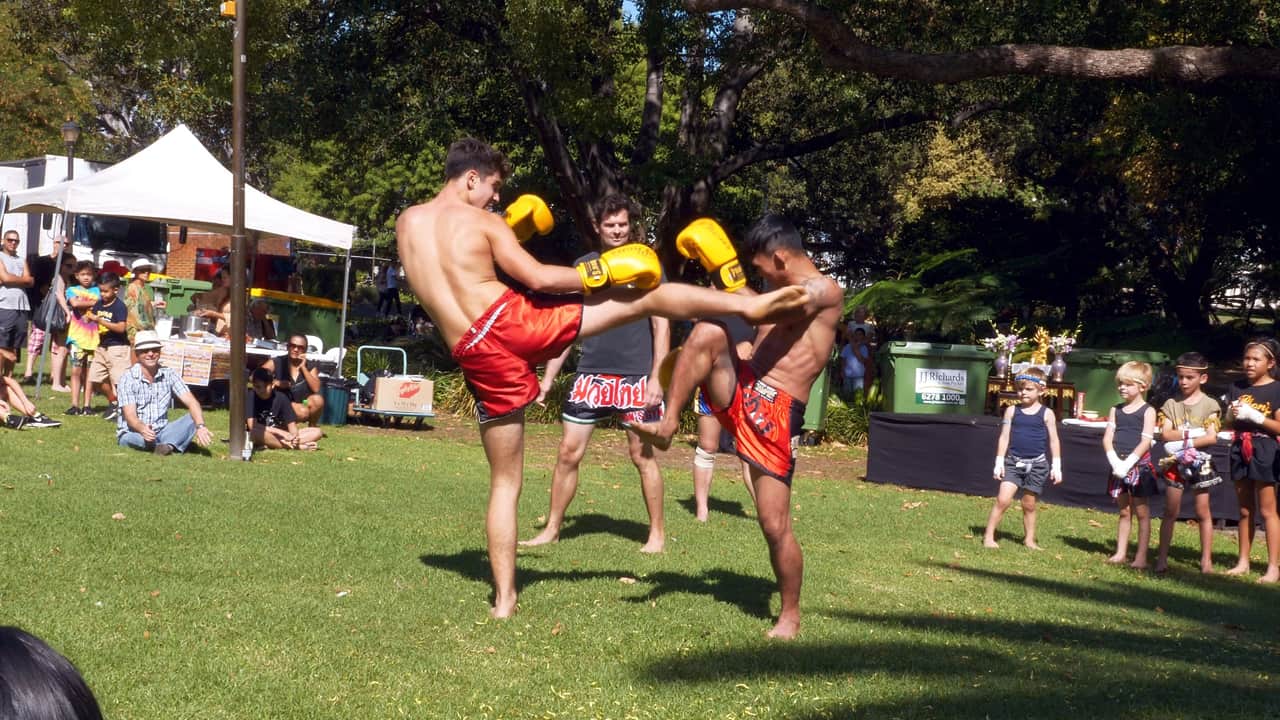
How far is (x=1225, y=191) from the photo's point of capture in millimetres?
21562

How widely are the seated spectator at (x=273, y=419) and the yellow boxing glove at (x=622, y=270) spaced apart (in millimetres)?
7525

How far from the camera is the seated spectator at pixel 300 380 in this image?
12.9m

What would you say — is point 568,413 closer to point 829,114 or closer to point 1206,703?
point 1206,703

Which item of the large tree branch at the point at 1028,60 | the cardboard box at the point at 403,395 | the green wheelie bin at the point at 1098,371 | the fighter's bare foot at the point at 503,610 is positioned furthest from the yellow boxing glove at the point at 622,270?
the green wheelie bin at the point at 1098,371

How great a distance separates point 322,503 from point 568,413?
2136 mm

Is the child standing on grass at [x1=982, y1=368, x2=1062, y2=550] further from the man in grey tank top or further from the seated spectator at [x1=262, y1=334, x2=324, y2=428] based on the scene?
the seated spectator at [x1=262, y1=334, x2=324, y2=428]

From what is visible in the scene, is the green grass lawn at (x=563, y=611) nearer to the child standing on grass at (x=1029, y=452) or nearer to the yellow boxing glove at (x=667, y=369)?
the child standing on grass at (x=1029, y=452)

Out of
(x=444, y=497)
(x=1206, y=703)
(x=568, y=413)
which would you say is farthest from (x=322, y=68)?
(x=1206, y=703)

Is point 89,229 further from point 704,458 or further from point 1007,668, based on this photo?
point 1007,668

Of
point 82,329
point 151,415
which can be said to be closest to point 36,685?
point 151,415

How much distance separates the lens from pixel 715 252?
5684mm

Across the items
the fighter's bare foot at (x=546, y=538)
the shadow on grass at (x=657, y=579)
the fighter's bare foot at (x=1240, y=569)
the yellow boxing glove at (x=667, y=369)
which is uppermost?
the yellow boxing glove at (x=667, y=369)

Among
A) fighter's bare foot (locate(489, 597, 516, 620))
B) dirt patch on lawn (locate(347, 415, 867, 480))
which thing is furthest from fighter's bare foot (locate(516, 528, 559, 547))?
dirt patch on lawn (locate(347, 415, 867, 480))

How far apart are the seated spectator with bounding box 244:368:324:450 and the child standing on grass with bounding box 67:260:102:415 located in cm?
267
